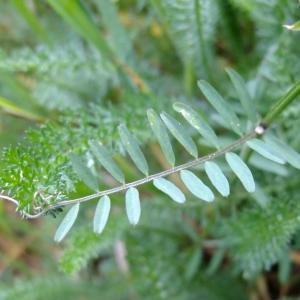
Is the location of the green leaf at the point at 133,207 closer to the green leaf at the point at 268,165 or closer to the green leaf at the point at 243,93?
the green leaf at the point at 243,93

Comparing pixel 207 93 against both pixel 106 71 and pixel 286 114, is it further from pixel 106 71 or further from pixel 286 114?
pixel 106 71

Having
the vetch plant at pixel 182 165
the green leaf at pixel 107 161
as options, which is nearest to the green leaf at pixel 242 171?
the vetch plant at pixel 182 165

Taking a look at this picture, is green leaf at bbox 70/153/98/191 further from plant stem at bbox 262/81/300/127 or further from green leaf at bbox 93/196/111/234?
plant stem at bbox 262/81/300/127

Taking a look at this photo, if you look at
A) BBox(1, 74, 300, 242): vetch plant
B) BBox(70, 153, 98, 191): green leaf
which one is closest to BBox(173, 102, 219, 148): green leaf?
BBox(1, 74, 300, 242): vetch plant

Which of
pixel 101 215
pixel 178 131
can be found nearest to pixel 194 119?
pixel 178 131

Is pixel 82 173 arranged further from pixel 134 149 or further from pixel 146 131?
pixel 146 131

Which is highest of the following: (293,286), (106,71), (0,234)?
(106,71)

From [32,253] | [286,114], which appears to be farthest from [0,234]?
[286,114]
